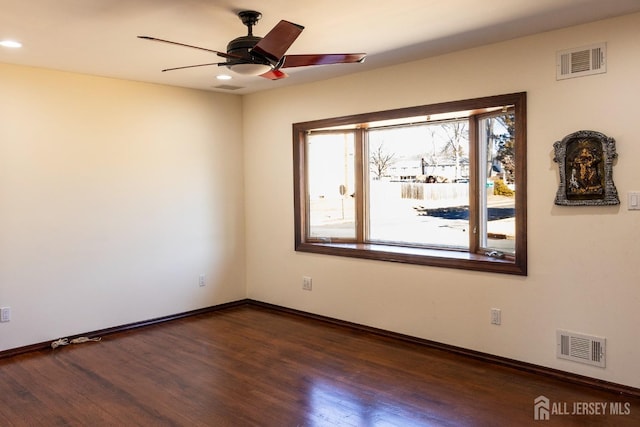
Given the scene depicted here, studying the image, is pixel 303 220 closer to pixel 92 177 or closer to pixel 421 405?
pixel 92 177

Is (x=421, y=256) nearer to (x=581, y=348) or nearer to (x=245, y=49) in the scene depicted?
(x=581, y=348)

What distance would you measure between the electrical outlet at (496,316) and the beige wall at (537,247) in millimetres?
33

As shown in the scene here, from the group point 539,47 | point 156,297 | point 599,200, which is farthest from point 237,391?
point 539,47

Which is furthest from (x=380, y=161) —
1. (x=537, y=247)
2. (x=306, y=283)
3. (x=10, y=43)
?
(x=10, y=43)

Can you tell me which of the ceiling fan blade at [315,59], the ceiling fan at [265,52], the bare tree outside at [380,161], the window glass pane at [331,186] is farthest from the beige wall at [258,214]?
the ceiling fan at [265,52]

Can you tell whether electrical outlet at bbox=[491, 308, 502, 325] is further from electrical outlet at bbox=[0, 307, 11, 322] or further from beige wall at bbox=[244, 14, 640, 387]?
electrical outlet at bbox=[0, 307, 11, 322]

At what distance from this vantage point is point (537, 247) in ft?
12.0

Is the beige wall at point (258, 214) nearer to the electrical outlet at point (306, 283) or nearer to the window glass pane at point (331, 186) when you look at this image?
the electrical outlet at point (306, 283)

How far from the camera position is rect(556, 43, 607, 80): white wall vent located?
330 cm

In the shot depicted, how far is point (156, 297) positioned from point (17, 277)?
1318 millimetres

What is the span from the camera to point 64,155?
4477mm

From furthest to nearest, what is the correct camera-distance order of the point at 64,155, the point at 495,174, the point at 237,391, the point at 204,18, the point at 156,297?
the point at 156,297 < the point at 64,155 < the point at 495,174 < the point at 237,391 < the point at 204,18

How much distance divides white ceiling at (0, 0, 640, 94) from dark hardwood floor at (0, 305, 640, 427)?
8.11 feet

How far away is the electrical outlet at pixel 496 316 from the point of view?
3871 mm
